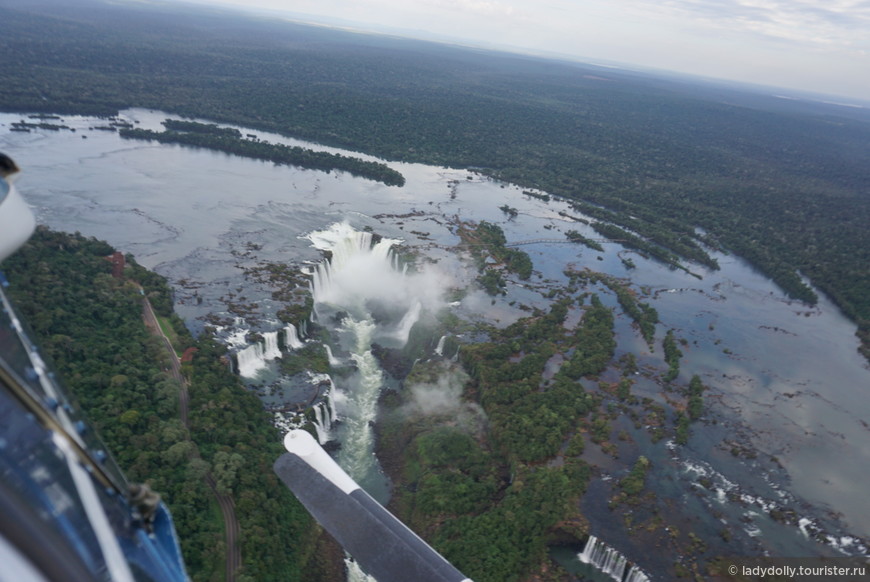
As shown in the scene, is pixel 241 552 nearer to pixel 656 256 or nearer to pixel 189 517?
pixel 189 517

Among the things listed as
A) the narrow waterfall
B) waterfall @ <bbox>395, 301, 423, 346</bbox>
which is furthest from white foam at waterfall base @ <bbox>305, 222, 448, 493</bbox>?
the narrow waterfall

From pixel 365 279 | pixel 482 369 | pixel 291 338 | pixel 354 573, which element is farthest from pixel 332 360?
pixel 354 573

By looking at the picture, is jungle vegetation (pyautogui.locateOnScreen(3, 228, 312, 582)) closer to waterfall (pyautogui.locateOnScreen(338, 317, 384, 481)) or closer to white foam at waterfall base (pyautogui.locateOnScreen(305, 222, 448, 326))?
waterfall (pyautogui.locateOnScreen(338, 317, 384, 481))

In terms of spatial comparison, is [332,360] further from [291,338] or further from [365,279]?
[365,279]

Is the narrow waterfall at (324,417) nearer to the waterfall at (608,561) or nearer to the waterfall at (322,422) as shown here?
the waterfall at (322,422)

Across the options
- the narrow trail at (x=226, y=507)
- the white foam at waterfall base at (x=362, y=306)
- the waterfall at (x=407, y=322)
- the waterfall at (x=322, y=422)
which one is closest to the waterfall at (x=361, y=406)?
the white foam at waterfall base at (x=362, y=306)

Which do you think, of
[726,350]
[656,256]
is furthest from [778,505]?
[656,256]
